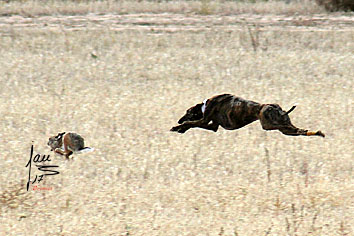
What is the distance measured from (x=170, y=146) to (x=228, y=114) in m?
2.08

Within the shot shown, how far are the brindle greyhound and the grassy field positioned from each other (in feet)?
2.91

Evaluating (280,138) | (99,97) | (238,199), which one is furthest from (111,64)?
(238,199)

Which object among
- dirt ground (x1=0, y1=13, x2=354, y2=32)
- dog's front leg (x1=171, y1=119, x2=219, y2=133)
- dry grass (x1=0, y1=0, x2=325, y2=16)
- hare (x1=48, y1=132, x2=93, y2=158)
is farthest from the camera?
dry grass (x1=0, y1=0, x2=325, y2=16)

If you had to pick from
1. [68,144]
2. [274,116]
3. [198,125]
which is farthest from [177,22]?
[274,116]

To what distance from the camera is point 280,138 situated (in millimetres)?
7781

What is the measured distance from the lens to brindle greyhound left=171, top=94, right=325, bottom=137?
528 cm

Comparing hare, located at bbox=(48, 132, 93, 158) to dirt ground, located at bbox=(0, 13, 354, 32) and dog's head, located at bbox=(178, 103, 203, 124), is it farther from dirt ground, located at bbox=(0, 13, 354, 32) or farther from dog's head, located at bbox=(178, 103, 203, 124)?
dirt ground, located at bbox=(0, 13, 354, 32)

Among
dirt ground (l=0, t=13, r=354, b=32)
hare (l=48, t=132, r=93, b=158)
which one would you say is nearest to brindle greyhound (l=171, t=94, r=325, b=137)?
hare (l=48, t=132, r=93, b=158)

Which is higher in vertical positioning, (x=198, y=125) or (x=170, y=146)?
(x=198, y=125)

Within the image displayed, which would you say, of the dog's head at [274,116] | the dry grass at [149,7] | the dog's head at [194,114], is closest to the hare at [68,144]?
the dog's head at [194,114]

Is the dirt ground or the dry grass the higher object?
the dry grass

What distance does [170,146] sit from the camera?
295 inches

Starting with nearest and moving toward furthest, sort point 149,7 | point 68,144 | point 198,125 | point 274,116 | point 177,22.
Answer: point 274,116 < point 198,125 < point 68,144 < point 177,22 < point 149,7

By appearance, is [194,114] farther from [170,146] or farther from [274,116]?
[170,146]
